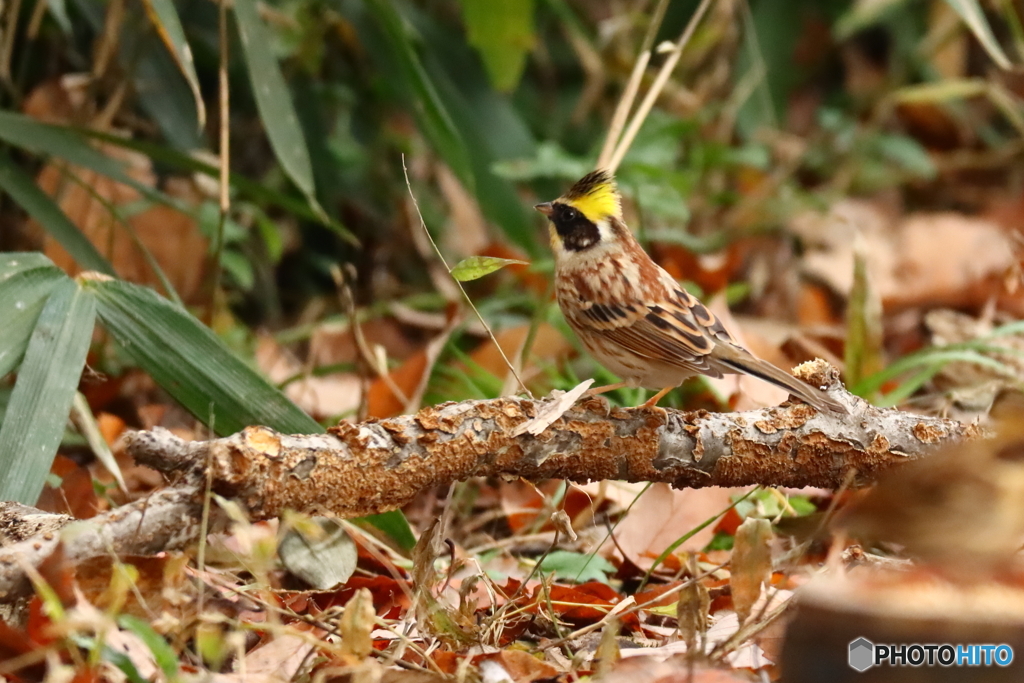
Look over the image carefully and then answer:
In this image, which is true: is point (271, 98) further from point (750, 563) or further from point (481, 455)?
point (750, 563)

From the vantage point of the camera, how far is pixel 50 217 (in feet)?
11.4

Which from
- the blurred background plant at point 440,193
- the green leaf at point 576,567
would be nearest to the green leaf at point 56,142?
the blurred background plant at point 440,193

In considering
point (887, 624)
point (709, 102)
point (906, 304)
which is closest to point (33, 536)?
point (887, 624)

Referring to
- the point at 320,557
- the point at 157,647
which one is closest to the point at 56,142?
the point at 320,557

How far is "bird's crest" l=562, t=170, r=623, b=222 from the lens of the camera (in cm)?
336

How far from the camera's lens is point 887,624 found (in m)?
1.53

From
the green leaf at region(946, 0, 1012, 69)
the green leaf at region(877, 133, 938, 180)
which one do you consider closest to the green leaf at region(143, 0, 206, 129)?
the green leaf at region(946, 0, 1012, 69)

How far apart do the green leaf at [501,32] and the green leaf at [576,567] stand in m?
2.48

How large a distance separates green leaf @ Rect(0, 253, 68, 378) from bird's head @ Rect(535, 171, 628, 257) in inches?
59.5

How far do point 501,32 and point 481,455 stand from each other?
2.75 metres

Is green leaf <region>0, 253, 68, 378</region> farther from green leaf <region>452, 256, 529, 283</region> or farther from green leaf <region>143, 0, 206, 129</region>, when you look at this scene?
green leaf <region>452, 256, 529, 283</region>

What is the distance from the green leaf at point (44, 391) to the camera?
2.44 meters

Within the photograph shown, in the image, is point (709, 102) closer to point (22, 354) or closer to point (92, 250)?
point (92, 250)

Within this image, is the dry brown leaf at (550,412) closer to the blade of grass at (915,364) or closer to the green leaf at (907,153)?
the blade of grass at (915,364)
